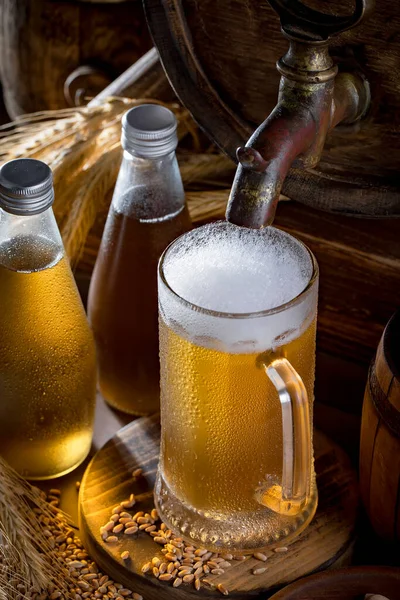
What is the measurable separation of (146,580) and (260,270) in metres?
0.35

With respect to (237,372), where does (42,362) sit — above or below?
below

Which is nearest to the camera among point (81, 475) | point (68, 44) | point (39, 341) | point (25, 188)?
point (25, 188)

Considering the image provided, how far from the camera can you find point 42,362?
106 centimetres

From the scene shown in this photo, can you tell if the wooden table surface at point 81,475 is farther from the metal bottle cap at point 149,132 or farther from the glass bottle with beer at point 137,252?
the metal bottle cap at point 149,132

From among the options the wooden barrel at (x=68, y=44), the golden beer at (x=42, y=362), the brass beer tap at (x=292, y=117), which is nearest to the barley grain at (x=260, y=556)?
the golden beer at (x=42, y=362)

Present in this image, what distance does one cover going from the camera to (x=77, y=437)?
1132 mm

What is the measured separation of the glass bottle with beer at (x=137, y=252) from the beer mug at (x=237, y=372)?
160mm

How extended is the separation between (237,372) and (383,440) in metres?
0.19

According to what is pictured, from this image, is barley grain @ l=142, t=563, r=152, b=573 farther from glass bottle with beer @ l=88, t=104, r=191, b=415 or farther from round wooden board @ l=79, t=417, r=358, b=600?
glass bottle with beer @ l=88, t=104, r=191, b=415

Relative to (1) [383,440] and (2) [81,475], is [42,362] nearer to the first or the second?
(2) [81,475]

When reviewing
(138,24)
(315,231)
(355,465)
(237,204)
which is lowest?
(355,465)

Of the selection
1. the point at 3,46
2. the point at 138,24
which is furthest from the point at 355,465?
the point at 3,46

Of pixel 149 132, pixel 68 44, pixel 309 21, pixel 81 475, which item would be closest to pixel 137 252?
pixel 149 132

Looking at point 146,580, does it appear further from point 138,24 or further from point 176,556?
point 138,24
